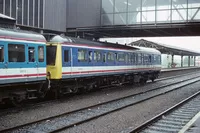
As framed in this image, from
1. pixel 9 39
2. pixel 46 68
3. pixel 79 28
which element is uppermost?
pixel 79 28

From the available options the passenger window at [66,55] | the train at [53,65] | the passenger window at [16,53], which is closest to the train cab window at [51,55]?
the train at [53,65]

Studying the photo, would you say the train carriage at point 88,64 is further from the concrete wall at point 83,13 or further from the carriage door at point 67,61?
the concrete wall at point 83,13

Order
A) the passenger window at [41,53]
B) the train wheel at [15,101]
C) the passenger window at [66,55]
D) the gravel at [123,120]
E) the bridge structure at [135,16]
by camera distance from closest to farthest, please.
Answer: the gravel at [123,120]
the train wheel at [15,101]
the passenger window at [41,53]
the passenger window at [66,55]
the bridge structure at [135,16]

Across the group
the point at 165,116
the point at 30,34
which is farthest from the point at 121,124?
the point at 30,34

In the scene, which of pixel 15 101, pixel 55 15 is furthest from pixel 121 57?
pixel 15 101

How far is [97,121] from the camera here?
10812 mm

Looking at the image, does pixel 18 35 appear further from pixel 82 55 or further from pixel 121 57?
pixel 121 57

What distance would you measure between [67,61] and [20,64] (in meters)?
3.79

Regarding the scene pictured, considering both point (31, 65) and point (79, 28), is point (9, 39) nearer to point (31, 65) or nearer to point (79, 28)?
point (31, 65)

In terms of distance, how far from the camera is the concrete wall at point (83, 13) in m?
28.7

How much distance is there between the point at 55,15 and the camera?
89.9 ft

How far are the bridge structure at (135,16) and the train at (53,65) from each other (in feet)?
13.6

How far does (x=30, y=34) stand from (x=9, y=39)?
1491 millimetres

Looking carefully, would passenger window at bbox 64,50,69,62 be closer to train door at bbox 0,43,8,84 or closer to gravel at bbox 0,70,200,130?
gravel at bbox 0,70,200,130
